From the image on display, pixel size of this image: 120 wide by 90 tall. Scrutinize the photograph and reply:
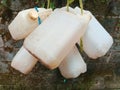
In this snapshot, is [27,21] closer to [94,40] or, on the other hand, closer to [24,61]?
[24,61]

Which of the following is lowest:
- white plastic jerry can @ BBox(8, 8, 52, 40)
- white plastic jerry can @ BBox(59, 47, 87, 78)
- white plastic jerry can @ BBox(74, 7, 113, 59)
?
white plastic jerry can @ BBox(59, 47, 87, 78)

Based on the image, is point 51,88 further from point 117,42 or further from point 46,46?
point 46,46

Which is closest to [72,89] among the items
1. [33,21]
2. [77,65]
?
[77,65]

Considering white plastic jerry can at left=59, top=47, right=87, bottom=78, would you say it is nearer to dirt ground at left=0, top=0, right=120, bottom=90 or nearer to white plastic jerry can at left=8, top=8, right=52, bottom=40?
white plastic jerry can at left=8, top=8, right=52, bottom=40

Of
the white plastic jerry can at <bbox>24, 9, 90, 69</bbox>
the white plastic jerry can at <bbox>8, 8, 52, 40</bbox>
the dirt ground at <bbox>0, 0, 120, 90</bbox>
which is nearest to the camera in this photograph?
the white plastic jerry can at <bbox>24, 9, 90, 69</bbox>

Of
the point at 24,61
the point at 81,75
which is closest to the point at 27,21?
the point at 24,61

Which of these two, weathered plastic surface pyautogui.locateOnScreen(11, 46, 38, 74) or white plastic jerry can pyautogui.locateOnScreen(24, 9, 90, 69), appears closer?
white plastic jerry can pyautogui.locateOnScreen(24, 9, 90, 69)

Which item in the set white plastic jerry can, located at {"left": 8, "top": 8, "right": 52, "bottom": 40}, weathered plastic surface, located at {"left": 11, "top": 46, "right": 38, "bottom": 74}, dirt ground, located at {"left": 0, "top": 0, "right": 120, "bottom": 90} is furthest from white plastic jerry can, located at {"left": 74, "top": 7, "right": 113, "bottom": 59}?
dirt ground, located at {"left": 0, "top": 0, "right": 120, "bottom": 90}
